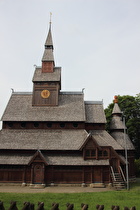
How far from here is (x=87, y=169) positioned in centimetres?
2686

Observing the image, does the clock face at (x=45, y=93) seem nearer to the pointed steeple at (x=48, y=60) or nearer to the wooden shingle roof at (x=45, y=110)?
the wooden shingle roof at (x=45, y=110)

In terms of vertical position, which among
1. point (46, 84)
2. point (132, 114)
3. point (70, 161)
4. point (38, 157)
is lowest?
point (70, 161)

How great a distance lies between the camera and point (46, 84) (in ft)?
115

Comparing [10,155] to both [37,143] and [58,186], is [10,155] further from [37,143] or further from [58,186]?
[58,186]

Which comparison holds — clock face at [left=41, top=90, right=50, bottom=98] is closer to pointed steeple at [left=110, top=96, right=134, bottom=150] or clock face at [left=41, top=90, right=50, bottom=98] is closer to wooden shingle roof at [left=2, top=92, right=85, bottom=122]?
wooden shingle roof at [left=2, top=92, right=85, bottom=122]

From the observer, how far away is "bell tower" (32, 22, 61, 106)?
34.3 metres

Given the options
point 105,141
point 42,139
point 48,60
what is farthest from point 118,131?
point 48,60

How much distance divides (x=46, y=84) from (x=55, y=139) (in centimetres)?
1108

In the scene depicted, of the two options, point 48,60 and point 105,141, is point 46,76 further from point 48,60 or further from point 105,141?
point 105,141

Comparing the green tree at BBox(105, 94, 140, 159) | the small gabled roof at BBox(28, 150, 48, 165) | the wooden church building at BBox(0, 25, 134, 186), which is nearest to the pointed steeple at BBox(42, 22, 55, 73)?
the wooden church building at BBox(0, 25, 134, 186)

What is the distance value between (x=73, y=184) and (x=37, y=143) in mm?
7778

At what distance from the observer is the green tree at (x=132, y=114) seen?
44603 mm

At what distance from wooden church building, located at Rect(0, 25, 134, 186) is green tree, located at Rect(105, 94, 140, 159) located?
37.3ft

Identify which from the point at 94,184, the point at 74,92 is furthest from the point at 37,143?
the point at 74,92
